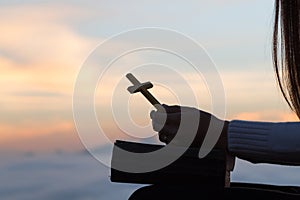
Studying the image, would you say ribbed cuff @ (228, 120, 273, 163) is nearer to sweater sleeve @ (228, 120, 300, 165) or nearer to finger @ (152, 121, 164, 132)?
sweater sleeve @ (228, 120, 300, 165)

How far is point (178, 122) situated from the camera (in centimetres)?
123

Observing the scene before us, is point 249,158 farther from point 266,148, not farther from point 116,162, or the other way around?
point 116,162

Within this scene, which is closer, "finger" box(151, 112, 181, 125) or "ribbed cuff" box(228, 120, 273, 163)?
"ribbed cuff" box(228, 120, 273, 163)

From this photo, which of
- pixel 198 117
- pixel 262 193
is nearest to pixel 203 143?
pixel 198 117

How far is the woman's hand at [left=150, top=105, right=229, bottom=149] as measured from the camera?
1.23 m

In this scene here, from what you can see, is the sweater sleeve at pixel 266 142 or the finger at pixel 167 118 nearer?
the sweater sleeve at pixel 266 142

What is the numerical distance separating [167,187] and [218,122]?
0.15m

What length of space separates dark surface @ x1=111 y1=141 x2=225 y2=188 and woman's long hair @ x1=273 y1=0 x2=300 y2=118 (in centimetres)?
22

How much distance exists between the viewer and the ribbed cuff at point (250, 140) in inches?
43.9

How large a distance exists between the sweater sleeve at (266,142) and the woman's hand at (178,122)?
0.06 metres

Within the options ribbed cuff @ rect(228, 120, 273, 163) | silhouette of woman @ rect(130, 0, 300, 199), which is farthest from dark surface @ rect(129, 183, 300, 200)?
ribbed cuff @ rect(228, 120, 273, 163)

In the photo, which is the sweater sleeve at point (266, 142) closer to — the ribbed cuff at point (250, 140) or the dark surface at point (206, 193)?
the ribbed cuff at point (250, 140)

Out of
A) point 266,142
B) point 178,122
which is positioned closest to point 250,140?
point 266,142

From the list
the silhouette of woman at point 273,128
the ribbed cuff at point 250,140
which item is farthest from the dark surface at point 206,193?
the ribbed cuff at point 250,140
